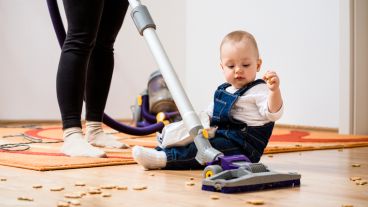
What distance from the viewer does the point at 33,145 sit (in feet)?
8.32

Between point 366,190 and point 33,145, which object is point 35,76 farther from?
point 366,190

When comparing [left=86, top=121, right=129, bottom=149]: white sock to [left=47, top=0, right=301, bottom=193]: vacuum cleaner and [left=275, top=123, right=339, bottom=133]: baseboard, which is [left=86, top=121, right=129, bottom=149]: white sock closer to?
[left=47, top=0, right=301, bottom=193]: vacuum cleaner

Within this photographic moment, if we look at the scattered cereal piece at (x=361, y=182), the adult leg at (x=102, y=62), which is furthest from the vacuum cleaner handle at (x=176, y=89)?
the adult leg at (x=102, y=62)

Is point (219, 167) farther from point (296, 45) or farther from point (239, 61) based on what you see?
point (296, 45)

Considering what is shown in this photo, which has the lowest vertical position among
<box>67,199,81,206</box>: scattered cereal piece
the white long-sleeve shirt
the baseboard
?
<box>67,199,81,206</box>: scattered cereal piece

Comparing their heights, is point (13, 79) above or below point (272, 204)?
above

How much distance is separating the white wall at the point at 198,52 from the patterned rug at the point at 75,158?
1.27 feet

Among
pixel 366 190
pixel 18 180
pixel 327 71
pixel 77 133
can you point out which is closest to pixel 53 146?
pixel 77 133

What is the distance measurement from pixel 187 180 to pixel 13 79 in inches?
119

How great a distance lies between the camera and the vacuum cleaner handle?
1438 mm

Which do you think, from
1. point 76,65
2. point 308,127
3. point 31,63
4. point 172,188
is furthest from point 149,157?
point 31,63

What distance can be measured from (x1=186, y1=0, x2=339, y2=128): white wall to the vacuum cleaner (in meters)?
2.15

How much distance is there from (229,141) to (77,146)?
21.0 inches

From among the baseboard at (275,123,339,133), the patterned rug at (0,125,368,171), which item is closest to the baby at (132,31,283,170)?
the patterned rug at (0,125,368,171)
